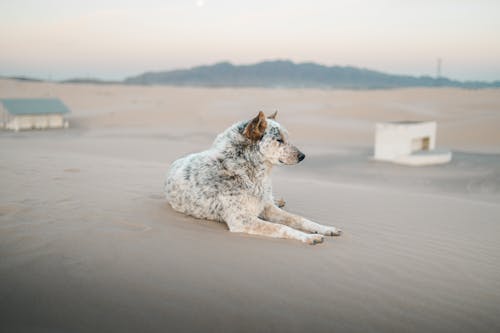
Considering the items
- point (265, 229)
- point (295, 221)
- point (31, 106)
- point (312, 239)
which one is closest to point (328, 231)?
point (295, 221)

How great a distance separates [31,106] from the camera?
25.8 meters

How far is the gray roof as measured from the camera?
979 inches

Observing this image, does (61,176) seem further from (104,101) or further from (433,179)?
(104,101)

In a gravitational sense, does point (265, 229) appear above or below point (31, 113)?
below

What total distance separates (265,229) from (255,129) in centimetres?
112

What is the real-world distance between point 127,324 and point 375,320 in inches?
64.5

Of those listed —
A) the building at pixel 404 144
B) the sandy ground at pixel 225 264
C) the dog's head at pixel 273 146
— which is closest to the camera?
the sandy ground at pixel 225 264

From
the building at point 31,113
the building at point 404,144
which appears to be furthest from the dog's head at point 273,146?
the building at point 31,113

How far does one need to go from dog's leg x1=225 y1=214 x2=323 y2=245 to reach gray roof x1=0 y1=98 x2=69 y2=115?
25.5 metres

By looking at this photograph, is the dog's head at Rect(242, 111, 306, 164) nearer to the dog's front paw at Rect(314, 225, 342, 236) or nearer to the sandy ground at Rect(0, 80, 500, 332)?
the dog's front paw at Rect(314, 225, 342, 236)

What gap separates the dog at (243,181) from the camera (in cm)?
420

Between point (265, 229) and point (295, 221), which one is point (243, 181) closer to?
point (265, 229)

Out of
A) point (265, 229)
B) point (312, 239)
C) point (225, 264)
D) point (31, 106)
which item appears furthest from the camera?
Result: point (31, 106)

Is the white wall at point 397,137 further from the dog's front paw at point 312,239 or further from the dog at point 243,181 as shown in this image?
the dog's front paw at point 312,239
